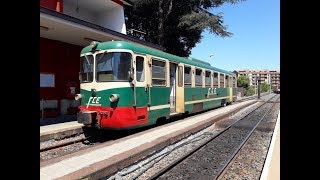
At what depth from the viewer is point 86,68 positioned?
11383 millimetres

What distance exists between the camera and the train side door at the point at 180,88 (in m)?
14.4

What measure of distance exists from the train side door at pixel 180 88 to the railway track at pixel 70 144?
324 cm

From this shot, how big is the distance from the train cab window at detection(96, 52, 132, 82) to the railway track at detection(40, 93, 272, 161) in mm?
2050

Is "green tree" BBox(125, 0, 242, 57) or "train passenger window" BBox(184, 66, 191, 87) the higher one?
"green tree" BBox(125, 0, 242, 57)

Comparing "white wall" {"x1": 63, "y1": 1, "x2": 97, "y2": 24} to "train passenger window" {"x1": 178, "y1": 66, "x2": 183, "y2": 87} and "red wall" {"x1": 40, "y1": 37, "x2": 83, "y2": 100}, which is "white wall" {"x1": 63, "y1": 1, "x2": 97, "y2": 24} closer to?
"red wall" {"x1": 40, "y1": 37, "x2": 83, "y2": 100}

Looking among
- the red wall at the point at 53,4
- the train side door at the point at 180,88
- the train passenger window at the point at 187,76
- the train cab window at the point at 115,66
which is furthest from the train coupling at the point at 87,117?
the red wall at the point at 53,4

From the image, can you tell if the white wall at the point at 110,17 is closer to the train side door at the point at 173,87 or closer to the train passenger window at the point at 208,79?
the train passenger window at the point at 208,79

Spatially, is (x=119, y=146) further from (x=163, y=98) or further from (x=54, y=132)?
(x=163, y=98)

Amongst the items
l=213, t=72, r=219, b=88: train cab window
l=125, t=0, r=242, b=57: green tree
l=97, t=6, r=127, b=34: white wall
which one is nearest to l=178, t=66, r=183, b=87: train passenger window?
l=213, t=72, r=219, b=88: train cab window

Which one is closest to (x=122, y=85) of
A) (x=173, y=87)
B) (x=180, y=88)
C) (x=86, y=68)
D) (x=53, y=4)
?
(x=86, y=68)

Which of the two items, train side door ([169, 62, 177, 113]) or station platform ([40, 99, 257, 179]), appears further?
train side door ([169, 62, 177, 113])

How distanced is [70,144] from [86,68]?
2.75 meters

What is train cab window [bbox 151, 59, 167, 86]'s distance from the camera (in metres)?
11.9

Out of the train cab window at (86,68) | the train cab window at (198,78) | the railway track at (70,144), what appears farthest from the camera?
the train cab window at (198,78)
